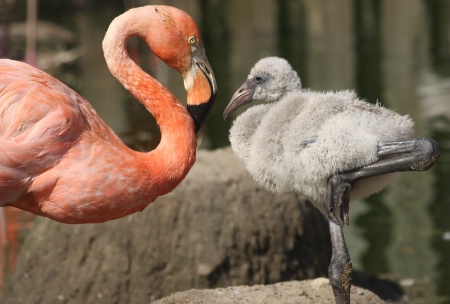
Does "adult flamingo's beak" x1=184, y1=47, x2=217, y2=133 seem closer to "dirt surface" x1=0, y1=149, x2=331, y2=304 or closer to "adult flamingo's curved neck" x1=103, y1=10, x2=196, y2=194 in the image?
"adult flamingo's curved neck" x1=103, y1=10, x2=196, y2=194

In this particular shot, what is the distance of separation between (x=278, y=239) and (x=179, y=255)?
531mm

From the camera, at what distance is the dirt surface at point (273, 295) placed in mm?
4145

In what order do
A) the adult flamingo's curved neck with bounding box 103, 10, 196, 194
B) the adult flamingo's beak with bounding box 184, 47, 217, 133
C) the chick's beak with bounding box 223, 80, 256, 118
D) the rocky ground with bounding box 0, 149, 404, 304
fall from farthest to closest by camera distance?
the rocky ground with bounding box 0, 149, 404, 304
the chick's beak with bounding box 223, 80, 256, 118
the adult flamingo's beak with bounding box 184, 47, 217, 133
the adult flamingo's curved neck with bounding box 103, 10, 196, 194

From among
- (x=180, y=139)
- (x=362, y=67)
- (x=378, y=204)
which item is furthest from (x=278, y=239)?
(x=362, y=67)

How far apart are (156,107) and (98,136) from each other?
29 centimetres

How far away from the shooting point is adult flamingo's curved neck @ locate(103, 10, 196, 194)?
3951mm

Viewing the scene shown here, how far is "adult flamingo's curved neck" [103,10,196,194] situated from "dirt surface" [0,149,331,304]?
1.07 m

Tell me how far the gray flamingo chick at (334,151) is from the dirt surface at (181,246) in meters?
1.05

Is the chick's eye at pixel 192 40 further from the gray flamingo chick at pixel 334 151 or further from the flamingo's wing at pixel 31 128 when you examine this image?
the flamingo's wing at pixel 31 128

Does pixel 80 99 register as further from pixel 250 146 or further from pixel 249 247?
pixel 249 247

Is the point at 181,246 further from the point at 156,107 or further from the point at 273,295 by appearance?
the point at 156,107

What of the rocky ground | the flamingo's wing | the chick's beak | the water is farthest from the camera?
the water

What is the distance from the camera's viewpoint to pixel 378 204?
743 cm

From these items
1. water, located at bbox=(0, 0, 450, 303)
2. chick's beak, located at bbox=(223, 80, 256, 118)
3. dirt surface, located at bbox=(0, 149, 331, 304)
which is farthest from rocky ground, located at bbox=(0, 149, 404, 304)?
water, located at bbox=(0, 0, 450, 303)
